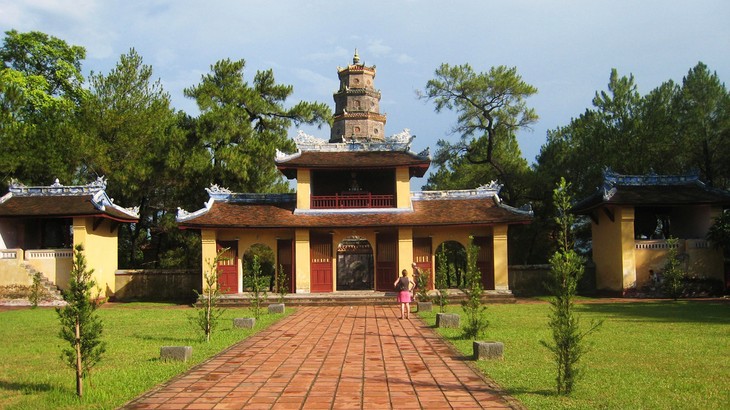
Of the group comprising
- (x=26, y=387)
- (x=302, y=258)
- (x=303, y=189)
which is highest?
(x=303, y=189)

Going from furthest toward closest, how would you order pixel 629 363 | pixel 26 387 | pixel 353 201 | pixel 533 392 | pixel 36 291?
pixel 353 201, pixel 36 291, pixel 629 363, pixel 26 387, pixel 533 392

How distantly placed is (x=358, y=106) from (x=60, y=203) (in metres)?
23.9

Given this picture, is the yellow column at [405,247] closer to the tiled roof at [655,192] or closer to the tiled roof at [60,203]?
the tiled roof at [655,192]

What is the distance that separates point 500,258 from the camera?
2580 centimetres

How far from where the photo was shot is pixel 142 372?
9750 millimetres

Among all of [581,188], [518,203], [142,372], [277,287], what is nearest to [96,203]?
[277,287]

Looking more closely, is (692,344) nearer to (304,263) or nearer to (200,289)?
(304,263)

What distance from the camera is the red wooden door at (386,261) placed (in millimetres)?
26422

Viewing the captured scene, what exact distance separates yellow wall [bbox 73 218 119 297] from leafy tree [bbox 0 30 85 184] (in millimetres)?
4480

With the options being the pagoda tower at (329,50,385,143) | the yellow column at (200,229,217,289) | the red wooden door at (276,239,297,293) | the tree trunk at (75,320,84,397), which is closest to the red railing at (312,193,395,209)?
the red wooden door at (276,239,297,293)

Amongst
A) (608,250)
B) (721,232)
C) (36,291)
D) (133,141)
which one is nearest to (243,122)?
(133,141)

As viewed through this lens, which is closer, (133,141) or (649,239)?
(649,239)

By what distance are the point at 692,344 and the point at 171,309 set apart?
57.5ft

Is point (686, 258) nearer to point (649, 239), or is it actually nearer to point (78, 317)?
point (649, 239)
